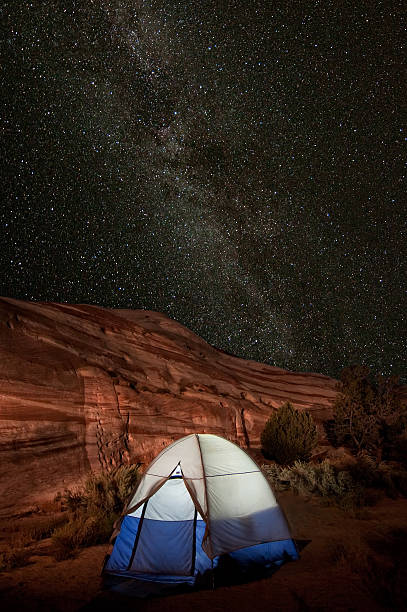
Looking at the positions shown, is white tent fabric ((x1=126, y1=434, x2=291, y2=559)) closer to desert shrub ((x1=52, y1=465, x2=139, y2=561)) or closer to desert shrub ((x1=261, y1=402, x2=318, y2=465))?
desert shrub ((x1=52, y1=465, x2=139, y2=561))

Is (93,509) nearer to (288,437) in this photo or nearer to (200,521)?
(200,521)

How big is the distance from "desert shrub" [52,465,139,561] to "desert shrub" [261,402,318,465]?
642cm

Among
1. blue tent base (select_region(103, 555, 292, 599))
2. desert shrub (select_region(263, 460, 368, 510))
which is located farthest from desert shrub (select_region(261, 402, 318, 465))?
blue tent base (select_region(103, 555, 292, 599))

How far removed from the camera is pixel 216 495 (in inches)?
234

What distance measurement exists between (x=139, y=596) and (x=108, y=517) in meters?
3.34

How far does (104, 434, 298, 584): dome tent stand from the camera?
5.76 m

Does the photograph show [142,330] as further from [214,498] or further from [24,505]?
[214,498]

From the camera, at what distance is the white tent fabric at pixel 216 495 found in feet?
18.7

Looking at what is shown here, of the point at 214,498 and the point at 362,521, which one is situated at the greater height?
the point at 214,498

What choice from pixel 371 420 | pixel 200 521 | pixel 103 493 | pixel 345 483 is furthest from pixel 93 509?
pixel 371 420

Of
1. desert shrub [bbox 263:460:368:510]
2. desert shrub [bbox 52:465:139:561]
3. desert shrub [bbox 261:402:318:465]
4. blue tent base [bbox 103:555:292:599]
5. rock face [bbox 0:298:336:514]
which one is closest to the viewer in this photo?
blue tent base [bbox 103:555:292:599]

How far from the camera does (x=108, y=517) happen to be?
26.9ft

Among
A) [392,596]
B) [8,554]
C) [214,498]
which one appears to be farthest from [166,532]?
[392,596]

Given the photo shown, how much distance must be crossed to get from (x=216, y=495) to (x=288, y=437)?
1027 centimetres
